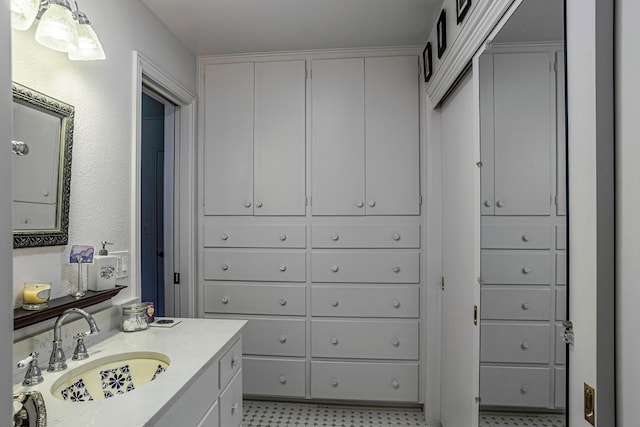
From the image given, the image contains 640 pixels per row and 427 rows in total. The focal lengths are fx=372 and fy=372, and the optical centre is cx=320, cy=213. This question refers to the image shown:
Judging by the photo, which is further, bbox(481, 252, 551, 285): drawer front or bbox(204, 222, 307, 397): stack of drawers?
bbox(204, 222, 307, 397): stack of drawers

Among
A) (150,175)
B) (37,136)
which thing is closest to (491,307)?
(37,136)

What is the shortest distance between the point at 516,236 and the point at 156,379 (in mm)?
1215

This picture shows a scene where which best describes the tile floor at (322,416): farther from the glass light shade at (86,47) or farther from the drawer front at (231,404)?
the glass light shade at (86,47)

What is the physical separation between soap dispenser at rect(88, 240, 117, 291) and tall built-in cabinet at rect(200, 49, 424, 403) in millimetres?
997

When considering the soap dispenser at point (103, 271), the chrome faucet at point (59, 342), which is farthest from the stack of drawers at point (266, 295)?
the chrome faucet at point (59, 342)

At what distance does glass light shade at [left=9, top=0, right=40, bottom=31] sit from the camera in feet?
3.85

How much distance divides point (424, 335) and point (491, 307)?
47.5 inches

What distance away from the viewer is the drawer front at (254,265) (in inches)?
101

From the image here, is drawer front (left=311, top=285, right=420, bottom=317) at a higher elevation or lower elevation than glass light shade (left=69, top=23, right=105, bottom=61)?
lower

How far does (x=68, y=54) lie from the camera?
142cm

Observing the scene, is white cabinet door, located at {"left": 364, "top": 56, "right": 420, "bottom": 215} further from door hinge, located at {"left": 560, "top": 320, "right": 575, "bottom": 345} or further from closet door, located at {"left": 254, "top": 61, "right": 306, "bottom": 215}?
door hinge, located at {"left": 560, "top": 320, "right": 575, "bottom": 345}

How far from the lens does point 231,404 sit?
1658 mm

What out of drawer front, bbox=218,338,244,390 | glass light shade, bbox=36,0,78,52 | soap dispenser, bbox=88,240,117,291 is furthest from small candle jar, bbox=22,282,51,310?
glass light shade, bbox=36,0,78,52

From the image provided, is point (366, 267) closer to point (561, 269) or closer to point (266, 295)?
point (266, 295)
